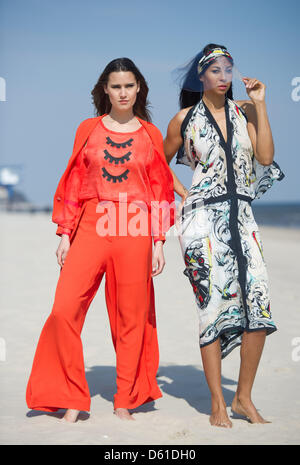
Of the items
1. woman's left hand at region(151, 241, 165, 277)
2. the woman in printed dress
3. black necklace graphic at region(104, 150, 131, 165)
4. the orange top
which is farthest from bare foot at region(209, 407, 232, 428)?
black necklace graphic at region(104, 150, 131, 165)

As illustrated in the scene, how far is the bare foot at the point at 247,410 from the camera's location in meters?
3.96

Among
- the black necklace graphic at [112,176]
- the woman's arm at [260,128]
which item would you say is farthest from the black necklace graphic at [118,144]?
the woman's arm at [260,128]

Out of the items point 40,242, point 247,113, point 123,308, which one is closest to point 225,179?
point 247,113

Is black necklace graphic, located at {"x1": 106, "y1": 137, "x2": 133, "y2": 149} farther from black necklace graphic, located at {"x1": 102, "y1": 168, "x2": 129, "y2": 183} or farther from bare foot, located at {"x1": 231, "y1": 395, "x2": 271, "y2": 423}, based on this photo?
bare foot, located at {"x1": 231, "y1": 395, "x2": 271, "y2": 423}

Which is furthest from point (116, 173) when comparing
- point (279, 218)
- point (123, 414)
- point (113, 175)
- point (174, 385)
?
point (279, 218)

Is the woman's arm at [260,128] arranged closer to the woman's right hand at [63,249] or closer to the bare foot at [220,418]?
the woman's right hand at [63,249]

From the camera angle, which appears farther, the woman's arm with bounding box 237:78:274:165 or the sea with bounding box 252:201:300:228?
the sea with bounding box 252:201:300:228

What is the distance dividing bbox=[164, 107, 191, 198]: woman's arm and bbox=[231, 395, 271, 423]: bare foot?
1389mm

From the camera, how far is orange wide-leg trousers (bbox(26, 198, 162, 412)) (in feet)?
12.8

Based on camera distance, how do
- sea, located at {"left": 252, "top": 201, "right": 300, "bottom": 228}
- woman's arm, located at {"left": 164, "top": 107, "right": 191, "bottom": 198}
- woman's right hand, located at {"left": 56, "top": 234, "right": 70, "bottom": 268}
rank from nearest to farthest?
woman's right hand, located at {"left": 56, "top": 234, "right": 70, "bottom": 268} → woman's arm, located at {"left": 164, "top": 107, "right": 191, "bottom": 198} → sea, located at {"left": 252, "top": 201, "right": 300, "bottom": 228}

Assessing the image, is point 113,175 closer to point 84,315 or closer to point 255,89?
point 84,315

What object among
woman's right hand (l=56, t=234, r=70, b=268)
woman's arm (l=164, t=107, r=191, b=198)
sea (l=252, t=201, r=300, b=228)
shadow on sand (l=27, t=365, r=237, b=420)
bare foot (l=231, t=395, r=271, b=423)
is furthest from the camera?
sea (l=252, t=201, r=300, b=228)
